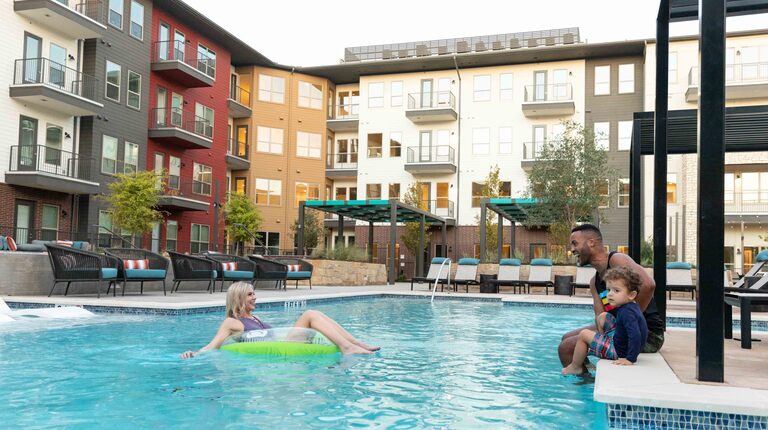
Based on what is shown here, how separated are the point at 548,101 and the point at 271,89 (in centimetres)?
1556

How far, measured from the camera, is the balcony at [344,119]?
126ft

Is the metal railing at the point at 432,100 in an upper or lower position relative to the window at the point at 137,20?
lower

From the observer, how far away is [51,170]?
22.8 meters

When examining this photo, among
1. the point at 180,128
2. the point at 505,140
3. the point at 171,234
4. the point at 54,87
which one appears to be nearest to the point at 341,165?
the point at 505,140

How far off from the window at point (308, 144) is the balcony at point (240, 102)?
3.23m

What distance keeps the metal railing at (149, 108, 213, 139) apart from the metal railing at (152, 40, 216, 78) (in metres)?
2.20

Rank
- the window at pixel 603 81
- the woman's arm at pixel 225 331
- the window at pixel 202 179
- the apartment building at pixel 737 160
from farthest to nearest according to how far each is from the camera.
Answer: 1. the window at pixel 603 81
2. the window at pixel 202 179
3. the apartment building at pixel 737 160
4. the woman's arm at pixel 225 331

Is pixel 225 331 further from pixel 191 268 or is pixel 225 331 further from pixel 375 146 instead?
pixel 375 146

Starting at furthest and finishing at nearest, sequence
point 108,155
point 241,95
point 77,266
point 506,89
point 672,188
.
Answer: point 241,95, point 506,89, point 672,188, point 108,155, point 77,266

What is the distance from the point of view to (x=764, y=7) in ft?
23.2

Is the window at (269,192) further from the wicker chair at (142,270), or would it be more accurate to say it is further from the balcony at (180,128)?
the wicker chair at (142,270)

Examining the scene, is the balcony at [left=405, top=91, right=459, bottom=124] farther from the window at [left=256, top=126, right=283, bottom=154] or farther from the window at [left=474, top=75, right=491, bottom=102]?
the window at [left=256, top=126, right=283, bottom=154]

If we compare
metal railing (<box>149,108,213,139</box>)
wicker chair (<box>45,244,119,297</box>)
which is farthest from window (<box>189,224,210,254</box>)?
wicker chair (<box>45,244,119,297</box>)

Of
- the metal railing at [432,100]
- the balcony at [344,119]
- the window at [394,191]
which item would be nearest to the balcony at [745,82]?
the metal railing at [432,100]
